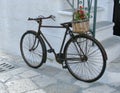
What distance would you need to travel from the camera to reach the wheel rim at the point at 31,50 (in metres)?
5.20

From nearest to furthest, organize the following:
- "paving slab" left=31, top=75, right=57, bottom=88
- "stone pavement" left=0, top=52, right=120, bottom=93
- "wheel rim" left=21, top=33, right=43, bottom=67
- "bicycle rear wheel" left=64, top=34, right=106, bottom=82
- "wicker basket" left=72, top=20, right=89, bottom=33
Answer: "wicker basket" left=72, top=20, right=89, bottom=33 < "stone pavement" left=0, top=52, right=120, bottom=93 < "bicycle rear wheel" left=64, top=34, right=106, bottom=82 < "paving slab" left=31, top=75, right=57, bottom=88 < "wheel rim" left=21, top=33, right=43, bottom=67

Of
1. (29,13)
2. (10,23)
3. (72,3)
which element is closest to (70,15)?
(72,3)

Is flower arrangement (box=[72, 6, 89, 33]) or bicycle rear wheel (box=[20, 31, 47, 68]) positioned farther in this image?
bicycle rear wheel (box=[20, 31, 47, 68])

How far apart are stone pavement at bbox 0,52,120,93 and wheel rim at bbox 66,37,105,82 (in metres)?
0.13

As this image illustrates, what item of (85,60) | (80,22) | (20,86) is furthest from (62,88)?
(80,22)

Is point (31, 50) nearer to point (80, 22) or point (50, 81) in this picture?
point (50, 81)

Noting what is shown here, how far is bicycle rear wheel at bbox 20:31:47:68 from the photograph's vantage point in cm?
511

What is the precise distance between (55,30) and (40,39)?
41 cm

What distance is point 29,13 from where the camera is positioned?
5.53 metres

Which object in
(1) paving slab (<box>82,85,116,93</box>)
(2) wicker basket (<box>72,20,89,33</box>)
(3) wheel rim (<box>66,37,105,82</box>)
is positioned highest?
(2) wicker basket (<box>72,20,89,33</box>)

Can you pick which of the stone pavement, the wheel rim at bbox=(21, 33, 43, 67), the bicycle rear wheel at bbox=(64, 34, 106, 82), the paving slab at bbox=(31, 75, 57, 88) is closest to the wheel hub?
the bicycle rear wheel at bbox=(64, 34, 106, 82)

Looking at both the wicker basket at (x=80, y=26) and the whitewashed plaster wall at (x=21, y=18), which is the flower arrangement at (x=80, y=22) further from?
the whitewashed plaster wall at (x=21, y=18)

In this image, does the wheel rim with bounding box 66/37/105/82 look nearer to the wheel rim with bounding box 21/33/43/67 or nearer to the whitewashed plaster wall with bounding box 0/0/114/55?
the whitewashed plaster wall with bounding box 0/0/114/55

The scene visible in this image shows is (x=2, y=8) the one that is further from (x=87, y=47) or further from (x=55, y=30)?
(x=87, y=47)
